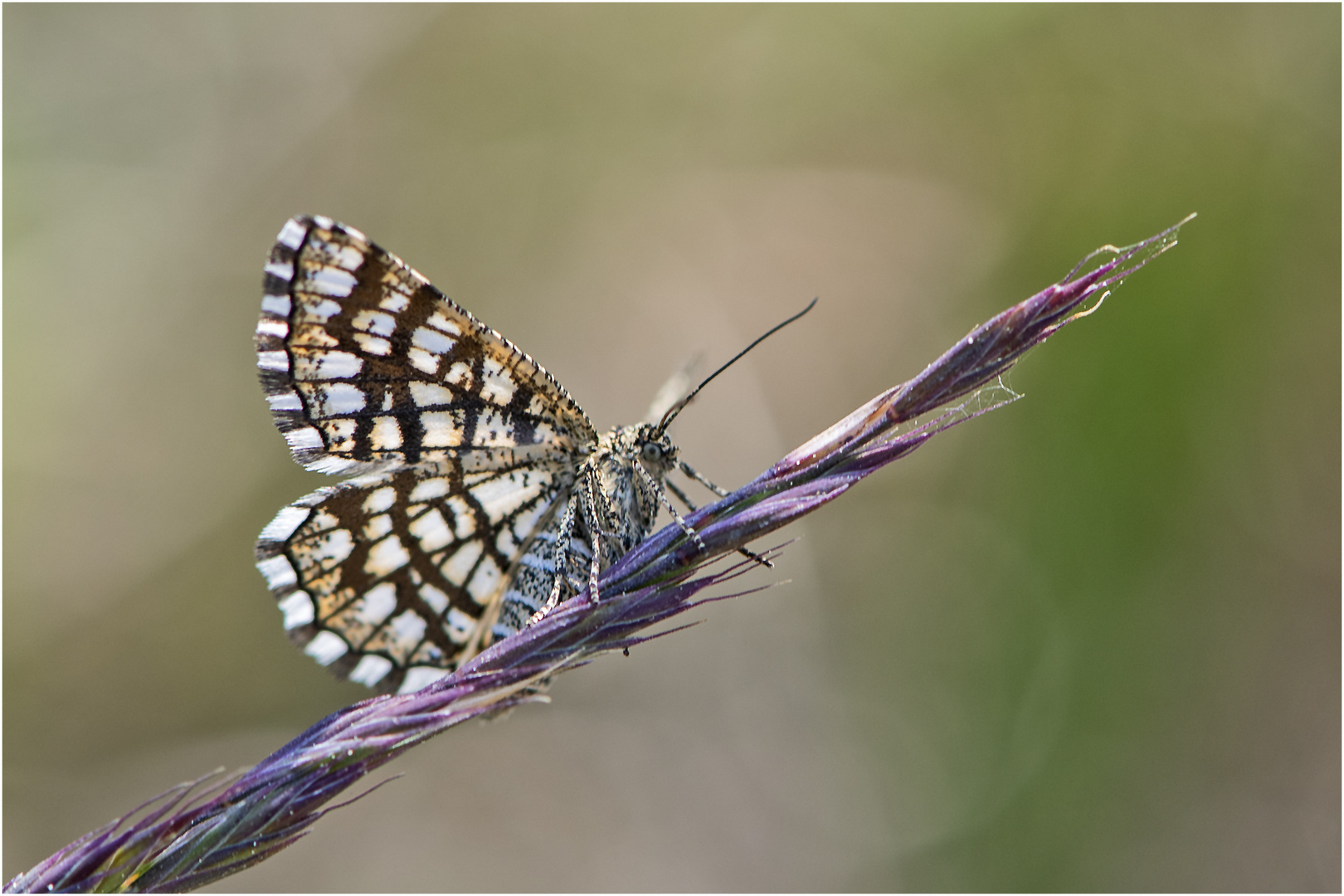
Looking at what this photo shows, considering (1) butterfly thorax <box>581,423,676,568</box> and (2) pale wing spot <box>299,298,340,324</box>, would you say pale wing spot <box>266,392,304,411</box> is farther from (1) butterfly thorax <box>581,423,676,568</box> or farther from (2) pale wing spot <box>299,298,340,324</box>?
(1) butterfly thorax <box>581,423,676,568</box>

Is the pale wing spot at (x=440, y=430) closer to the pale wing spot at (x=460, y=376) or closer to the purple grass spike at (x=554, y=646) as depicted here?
the pale wing spot at (x=460, y=376)

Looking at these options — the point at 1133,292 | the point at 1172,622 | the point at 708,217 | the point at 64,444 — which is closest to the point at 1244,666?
the point at 1172,622

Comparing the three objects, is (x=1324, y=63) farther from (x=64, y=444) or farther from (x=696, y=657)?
(x=64, y=444)

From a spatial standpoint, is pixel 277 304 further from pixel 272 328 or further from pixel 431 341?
pixel 431 341

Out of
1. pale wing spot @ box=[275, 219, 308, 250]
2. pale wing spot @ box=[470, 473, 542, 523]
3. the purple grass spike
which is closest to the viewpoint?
the purple grass spike

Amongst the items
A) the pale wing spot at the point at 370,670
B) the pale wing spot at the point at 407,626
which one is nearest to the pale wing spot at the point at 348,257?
the pale wing spot at the point at 407,626

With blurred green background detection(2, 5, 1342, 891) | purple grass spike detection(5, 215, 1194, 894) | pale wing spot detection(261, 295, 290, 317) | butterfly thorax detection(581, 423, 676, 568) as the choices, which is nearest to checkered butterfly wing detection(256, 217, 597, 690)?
pale wing spot detection(261, 295, 290, 317)
